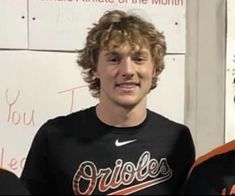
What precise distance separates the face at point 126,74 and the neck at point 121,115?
0.02 metres

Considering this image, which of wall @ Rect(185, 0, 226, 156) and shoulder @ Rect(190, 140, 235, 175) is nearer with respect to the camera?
shoulder @ Rect(190, 140, 235, 175)

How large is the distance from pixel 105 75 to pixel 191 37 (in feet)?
1.71

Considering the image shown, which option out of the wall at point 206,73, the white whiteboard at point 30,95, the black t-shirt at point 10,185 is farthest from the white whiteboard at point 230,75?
the black t-shirt at point 10,185

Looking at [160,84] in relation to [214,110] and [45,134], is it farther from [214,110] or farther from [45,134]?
[45,134]

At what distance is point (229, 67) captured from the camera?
4.96 ft

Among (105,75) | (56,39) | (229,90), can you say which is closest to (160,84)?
(229,90)

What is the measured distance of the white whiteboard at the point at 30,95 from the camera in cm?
137

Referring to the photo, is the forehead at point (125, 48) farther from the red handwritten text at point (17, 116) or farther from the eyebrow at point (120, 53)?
the red handwritten text at point (17, 116)

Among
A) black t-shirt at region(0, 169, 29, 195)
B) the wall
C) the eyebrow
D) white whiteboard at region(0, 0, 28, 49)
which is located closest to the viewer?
black t-shirt at region(0, 169, 29, 195)

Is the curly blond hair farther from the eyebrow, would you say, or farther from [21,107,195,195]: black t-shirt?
[21,107,195,195]: black t-shirt

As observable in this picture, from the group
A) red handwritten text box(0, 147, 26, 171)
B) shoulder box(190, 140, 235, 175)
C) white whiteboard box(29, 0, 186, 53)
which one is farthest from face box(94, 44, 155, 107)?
red handwritten text box(0, 147, 26, 171)

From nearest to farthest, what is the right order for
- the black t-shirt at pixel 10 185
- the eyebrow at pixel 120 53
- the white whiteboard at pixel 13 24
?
the black t-shirt at pixel 10 185, the eyebrow at pixel 120 53, the white whiteboard at pixel 13 24

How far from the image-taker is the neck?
1066 millimetres

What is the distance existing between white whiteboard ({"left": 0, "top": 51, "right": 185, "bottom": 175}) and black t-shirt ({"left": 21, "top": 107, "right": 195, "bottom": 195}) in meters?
0.28
